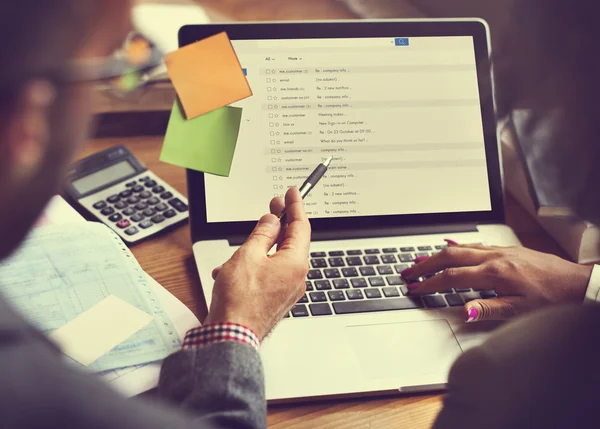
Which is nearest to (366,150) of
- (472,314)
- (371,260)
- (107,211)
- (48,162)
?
(371,260)

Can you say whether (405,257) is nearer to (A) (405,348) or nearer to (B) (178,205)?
(A) (405,348)

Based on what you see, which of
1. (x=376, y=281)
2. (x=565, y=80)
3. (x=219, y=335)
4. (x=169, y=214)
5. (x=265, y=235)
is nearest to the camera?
(x=565, y=80)

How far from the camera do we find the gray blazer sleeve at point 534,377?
46 centimetres

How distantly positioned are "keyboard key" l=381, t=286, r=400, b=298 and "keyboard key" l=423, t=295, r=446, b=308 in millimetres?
35

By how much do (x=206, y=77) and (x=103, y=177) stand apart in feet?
0.73

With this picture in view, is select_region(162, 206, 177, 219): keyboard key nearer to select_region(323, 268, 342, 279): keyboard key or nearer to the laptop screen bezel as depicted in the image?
the laptop screen bezel

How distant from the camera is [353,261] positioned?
82cm

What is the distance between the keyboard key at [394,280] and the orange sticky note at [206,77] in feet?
0.97

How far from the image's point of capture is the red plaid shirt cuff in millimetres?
584

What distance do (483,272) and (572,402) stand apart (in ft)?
1.06

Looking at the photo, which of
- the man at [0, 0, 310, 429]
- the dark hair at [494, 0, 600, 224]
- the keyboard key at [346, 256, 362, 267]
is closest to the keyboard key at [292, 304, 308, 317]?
the keyboard key at [346, 256, 362, 267]

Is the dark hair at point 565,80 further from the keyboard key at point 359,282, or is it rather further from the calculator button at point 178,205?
the calculator button at point 178,205

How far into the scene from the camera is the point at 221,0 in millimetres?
1437

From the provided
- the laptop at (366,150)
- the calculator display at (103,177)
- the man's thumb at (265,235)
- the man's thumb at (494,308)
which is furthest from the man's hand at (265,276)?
the calculator display at (103,177)
